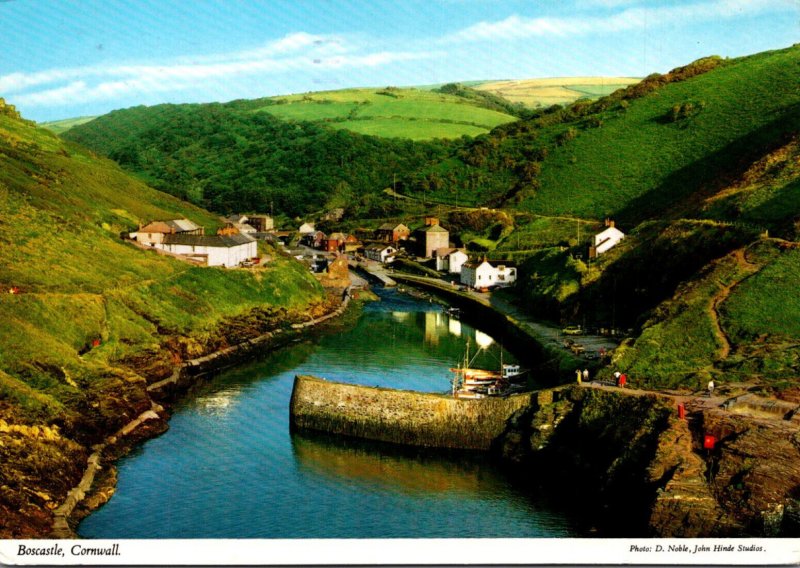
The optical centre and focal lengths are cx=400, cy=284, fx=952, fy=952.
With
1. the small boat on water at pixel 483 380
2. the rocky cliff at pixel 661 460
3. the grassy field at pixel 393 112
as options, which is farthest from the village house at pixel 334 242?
the rocky cliff at pixel 661 460

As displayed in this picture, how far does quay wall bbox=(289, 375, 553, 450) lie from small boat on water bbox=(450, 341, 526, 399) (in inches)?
85.0

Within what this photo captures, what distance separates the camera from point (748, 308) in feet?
87.5

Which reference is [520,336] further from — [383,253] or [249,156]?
[249,156]

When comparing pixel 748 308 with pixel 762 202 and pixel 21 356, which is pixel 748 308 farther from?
pixel 21 356

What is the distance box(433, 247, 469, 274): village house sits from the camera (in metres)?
61.0

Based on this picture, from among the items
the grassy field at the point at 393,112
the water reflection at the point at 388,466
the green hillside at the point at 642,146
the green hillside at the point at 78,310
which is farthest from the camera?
the grassy field at the point at 393,112

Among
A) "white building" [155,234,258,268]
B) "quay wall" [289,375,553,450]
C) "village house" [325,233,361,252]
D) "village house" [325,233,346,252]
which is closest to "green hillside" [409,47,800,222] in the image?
"village house" [325,233,361,252]

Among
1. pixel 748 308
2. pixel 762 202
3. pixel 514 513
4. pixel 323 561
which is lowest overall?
pixel 514 513

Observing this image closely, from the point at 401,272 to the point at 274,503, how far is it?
1784 inches

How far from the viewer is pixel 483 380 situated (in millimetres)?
29938

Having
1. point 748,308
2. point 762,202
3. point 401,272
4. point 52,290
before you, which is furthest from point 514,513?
point 401,272

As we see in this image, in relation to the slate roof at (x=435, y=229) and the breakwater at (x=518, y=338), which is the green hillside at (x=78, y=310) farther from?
the slate roof at (x=435, y=229)

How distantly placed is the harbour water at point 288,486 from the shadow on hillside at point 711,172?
30.9 metres

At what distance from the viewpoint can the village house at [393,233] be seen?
75.0 metres
